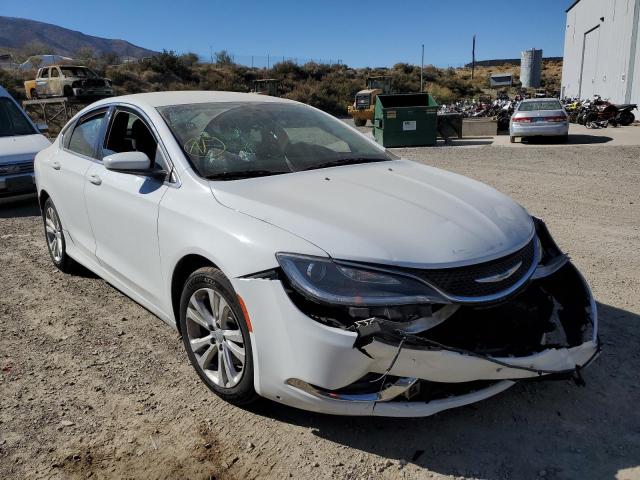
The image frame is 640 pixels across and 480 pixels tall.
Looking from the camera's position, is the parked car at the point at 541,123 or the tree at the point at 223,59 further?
the tree at the point at 223,59

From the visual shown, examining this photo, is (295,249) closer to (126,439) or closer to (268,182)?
(268,182)

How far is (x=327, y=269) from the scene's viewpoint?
2416 millimetres

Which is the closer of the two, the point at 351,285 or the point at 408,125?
the point at 351,285

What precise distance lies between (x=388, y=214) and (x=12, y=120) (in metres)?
8.57

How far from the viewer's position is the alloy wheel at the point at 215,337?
110 inches

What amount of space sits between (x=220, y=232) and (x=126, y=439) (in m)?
1.14

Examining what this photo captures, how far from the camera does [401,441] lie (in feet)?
8.70

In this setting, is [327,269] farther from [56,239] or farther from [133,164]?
[56,239]

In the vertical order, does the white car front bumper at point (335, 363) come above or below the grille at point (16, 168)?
below

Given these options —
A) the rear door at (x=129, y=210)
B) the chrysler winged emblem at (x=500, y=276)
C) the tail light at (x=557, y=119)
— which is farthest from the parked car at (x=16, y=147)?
the tail light at (x=557, y=119)

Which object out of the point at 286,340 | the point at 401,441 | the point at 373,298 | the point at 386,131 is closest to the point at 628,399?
the point at 401,441

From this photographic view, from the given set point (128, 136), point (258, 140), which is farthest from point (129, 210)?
point (258, 140)

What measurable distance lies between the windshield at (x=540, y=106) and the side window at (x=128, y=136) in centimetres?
1520

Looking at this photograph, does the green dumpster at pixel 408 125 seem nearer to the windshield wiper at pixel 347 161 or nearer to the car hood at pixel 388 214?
the windshield wiper at pixel 347 161
